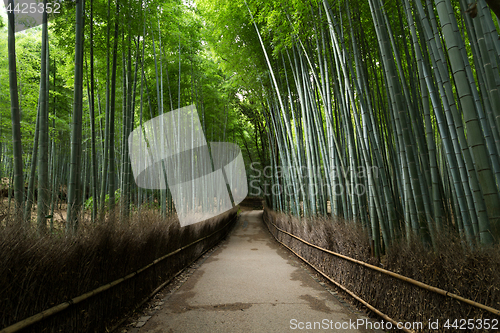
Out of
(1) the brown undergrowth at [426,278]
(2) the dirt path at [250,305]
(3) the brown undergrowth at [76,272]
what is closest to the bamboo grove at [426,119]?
(1) the brown undergrowth at [426,278]

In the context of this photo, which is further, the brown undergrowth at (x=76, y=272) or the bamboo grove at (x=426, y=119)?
the bamboo grove at (x=426, y=119)

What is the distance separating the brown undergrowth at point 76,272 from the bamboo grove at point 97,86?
175 millimetres

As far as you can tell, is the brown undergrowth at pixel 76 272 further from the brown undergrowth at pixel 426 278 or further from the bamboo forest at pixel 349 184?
A: the brown undergrowth at pixel 426 278

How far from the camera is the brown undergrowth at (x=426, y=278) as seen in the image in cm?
138

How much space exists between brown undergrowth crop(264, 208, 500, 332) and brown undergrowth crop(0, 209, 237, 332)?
6.84 ft

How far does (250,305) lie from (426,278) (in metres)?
1.54

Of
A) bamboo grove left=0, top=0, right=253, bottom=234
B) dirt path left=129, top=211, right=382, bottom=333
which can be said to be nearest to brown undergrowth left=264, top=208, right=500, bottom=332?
dirt path left=129, top=211, right=382, bottom=333

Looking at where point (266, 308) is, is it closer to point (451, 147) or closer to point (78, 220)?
point (78, 220)

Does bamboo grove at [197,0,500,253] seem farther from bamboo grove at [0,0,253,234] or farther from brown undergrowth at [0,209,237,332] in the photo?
brown undergrowth at [0,209,237,332]

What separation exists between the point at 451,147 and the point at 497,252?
83cm

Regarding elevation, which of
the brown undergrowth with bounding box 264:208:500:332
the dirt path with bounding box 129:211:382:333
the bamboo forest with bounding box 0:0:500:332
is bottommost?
the dirt path with bounding box 129:211:382:333

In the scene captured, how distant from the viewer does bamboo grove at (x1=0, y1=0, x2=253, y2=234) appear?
246cm

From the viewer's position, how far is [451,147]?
1.95 meters

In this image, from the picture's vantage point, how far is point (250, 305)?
262cm
